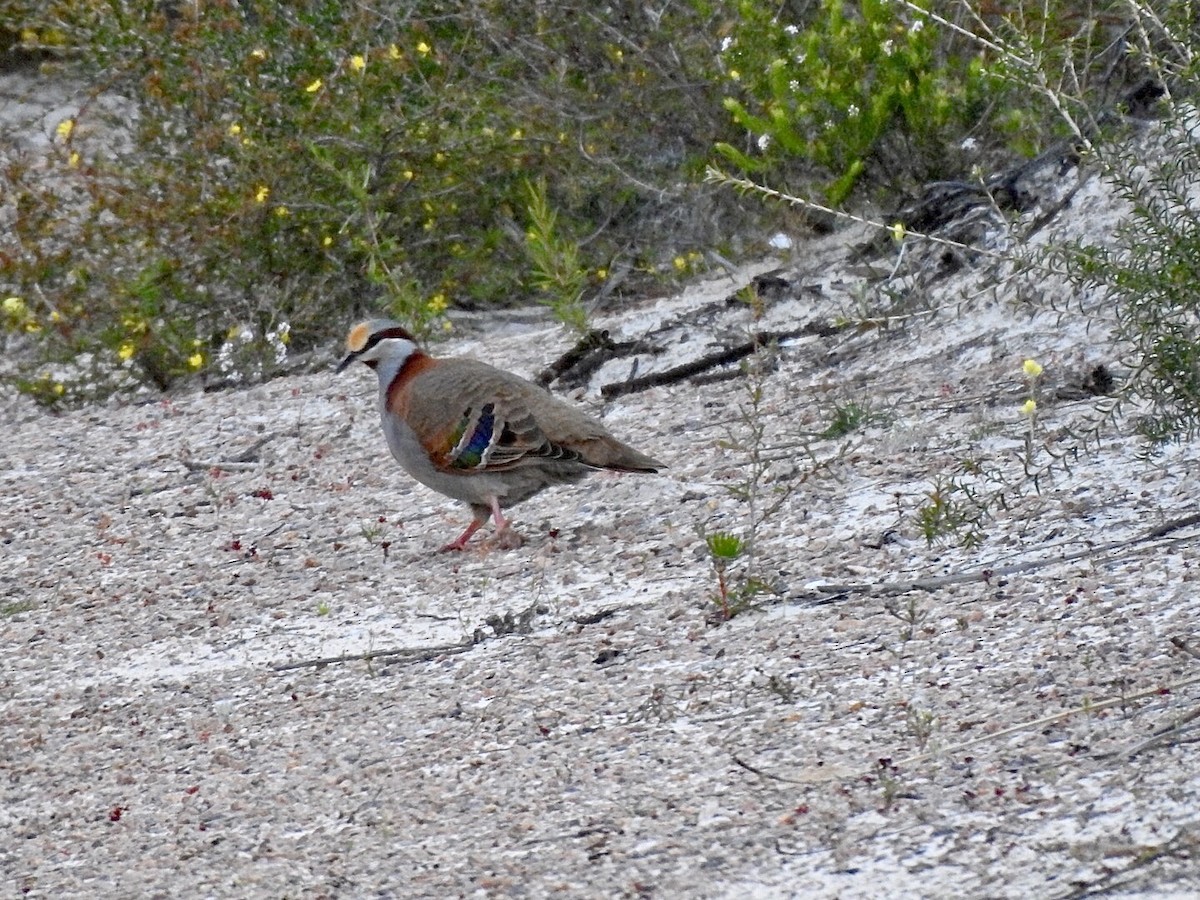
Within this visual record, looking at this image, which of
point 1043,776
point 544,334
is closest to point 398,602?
point 1043,776

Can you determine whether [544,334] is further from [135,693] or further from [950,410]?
[135,693]

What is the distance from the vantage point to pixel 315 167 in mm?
9141

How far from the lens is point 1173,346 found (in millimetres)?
4621

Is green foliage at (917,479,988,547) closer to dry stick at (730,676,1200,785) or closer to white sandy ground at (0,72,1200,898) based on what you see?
white sandy ground at (0,72,1200,898)

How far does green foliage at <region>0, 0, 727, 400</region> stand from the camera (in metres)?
9.05

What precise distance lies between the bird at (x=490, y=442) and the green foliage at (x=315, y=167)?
296 cm

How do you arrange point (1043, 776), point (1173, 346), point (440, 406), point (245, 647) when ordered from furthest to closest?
1. point (440, 406)
2. point (245, 647)
3. point (1173, 346)
4. point (1043, 776)

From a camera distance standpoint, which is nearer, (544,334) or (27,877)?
(27,877)

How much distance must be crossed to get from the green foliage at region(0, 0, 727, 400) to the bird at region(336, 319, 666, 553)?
2957 mm

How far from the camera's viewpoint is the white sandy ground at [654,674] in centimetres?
320

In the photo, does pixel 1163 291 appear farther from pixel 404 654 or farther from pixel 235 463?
pixel 235 463

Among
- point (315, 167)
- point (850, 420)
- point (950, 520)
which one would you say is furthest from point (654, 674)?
point (315, 167)

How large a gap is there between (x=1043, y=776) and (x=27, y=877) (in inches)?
80.0

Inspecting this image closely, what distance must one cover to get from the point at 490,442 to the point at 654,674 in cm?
169
